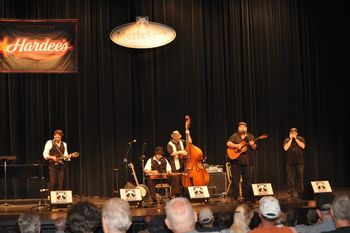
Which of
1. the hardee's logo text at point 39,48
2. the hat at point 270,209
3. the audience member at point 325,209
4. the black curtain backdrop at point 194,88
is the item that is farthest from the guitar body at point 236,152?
the hat at point 270,209

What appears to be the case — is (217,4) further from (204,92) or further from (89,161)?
(89,161)

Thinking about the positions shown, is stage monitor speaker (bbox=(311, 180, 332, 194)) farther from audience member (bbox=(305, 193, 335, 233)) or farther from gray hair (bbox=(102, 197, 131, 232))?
gray hair (bbox=(102, 197, 131, 232))

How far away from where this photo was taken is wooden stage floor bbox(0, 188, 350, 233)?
363 inches

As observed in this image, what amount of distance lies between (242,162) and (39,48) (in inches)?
225

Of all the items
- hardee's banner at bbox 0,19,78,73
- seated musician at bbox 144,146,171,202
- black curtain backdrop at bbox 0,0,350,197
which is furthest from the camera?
black curtain backdrop at bbox 0,0,350,197

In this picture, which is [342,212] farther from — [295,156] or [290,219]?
[295,156]

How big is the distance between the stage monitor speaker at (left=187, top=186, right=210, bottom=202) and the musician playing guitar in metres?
3.02

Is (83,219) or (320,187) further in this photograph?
(320,187)

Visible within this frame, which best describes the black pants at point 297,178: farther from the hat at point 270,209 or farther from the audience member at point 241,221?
the hat at point 270,209

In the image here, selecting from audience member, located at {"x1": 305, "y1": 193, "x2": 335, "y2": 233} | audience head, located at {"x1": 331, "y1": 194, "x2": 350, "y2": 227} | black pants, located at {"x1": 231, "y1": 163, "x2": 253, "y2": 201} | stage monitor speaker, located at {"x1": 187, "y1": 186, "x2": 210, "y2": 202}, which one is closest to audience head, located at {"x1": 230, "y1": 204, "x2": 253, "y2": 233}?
audience member, located at {"x1": 305, "y1": 193, "x2": 335, "y2": 233}

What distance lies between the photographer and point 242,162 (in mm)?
12719

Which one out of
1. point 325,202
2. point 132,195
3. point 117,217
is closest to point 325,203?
point 325,202

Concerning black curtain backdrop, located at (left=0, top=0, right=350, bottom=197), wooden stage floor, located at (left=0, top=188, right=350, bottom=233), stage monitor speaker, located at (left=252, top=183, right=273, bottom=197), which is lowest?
wooden stage floor, located at (left=0, top=188, right=350, bottom=233)

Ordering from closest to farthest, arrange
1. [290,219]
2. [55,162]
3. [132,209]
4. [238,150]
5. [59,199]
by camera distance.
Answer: [290,219] < [132,209] < [59,199] < [238,150] < [55,162]
